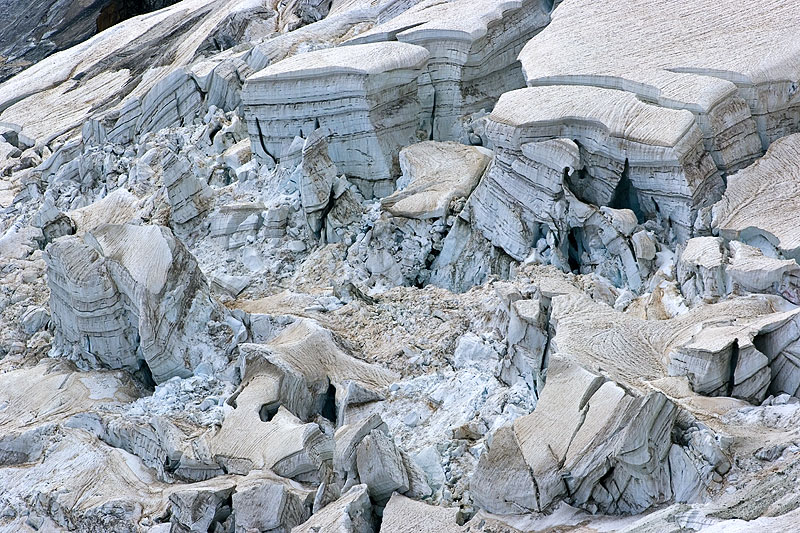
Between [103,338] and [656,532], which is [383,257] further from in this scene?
[656,532]

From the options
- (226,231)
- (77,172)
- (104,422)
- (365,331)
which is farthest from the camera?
(77,172)

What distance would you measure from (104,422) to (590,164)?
587cm

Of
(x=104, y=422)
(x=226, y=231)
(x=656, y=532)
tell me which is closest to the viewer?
(x=656, y=532)

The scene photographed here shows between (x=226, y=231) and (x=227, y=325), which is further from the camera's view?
(x=226, y=231)

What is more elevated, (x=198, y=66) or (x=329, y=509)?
(x=198, y=66)

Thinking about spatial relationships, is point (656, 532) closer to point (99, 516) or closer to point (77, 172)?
point (99, 516)

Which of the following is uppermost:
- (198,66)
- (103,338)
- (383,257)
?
(198,66)

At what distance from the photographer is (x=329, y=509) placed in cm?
657

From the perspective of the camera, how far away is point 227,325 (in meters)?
9.71

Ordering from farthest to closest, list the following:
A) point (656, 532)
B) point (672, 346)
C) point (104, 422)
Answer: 1. point (104, 422)
2. point (672, 346)
3. point (656, 532)

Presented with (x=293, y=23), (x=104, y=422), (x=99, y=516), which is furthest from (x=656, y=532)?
(x=293, y=23)

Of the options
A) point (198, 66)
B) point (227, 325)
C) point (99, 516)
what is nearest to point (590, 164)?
point (227, 325)

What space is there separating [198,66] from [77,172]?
8.89 ft

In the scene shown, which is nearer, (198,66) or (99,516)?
(99,516)
